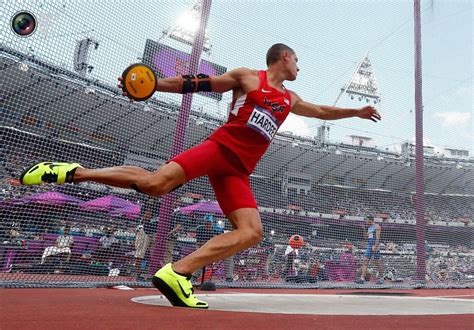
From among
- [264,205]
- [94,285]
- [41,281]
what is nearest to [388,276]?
[264,205]

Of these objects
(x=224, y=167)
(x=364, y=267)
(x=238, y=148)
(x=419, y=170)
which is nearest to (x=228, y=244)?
(x=224, y=167)

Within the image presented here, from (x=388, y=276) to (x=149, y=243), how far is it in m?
6.14

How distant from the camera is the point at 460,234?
1183 cm

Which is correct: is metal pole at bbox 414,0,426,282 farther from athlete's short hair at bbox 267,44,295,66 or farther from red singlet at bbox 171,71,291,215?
red singlet at bbox 171,71,291,215

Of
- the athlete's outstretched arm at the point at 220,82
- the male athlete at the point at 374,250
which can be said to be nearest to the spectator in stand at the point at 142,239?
the athlete's outstretched arm at the point at 220,82

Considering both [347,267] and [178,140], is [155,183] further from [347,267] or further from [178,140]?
[347,267]

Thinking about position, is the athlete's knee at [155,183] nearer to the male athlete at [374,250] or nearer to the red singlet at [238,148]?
the red singlet at [238,148]

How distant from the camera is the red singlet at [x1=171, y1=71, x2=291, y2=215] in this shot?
7.61ft

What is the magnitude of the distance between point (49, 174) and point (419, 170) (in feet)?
27.5

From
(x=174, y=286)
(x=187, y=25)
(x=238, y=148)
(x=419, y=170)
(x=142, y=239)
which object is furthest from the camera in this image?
(x=419, y=170)

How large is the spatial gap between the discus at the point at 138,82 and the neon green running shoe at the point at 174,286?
1.00 meters

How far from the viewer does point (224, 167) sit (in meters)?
2.37

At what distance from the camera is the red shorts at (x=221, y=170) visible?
226 cm

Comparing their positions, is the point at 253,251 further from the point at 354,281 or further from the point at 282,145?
the point at 282,145
